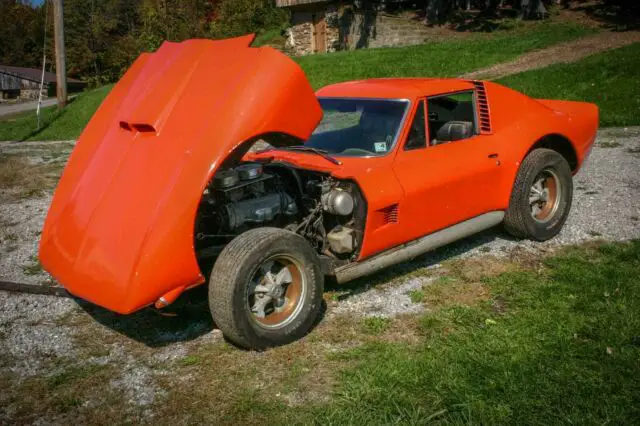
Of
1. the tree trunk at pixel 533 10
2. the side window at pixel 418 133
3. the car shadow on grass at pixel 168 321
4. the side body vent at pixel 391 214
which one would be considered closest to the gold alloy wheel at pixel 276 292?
the car shadow on grass at pixel 168 321

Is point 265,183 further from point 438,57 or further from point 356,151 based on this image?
point 438,57

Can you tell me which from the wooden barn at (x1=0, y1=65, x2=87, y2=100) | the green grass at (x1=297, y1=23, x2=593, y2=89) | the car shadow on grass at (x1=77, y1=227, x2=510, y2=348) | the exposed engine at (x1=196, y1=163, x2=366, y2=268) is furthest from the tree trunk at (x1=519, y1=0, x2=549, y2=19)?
the wooden barn at (x1=0, y1=65, x2=87, y2=100)

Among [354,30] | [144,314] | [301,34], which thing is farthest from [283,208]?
[301,34]

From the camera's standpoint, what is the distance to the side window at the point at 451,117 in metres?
5.07

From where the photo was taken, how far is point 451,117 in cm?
553

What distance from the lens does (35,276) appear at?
18.1 feet

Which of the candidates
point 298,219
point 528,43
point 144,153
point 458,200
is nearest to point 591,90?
point 528,43

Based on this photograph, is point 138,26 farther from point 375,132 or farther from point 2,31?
point 375,132

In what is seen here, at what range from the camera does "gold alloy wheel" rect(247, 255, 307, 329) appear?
3.93 metres

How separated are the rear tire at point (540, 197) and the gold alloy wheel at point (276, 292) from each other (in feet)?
8.18

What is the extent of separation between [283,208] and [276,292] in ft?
2.41

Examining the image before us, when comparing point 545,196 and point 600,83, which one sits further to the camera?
point 600,83

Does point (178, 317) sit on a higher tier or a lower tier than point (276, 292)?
lower

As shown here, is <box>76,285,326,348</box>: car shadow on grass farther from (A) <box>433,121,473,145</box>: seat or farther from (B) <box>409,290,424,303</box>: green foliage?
(A) <box>433,121,473,145</box>: seat
